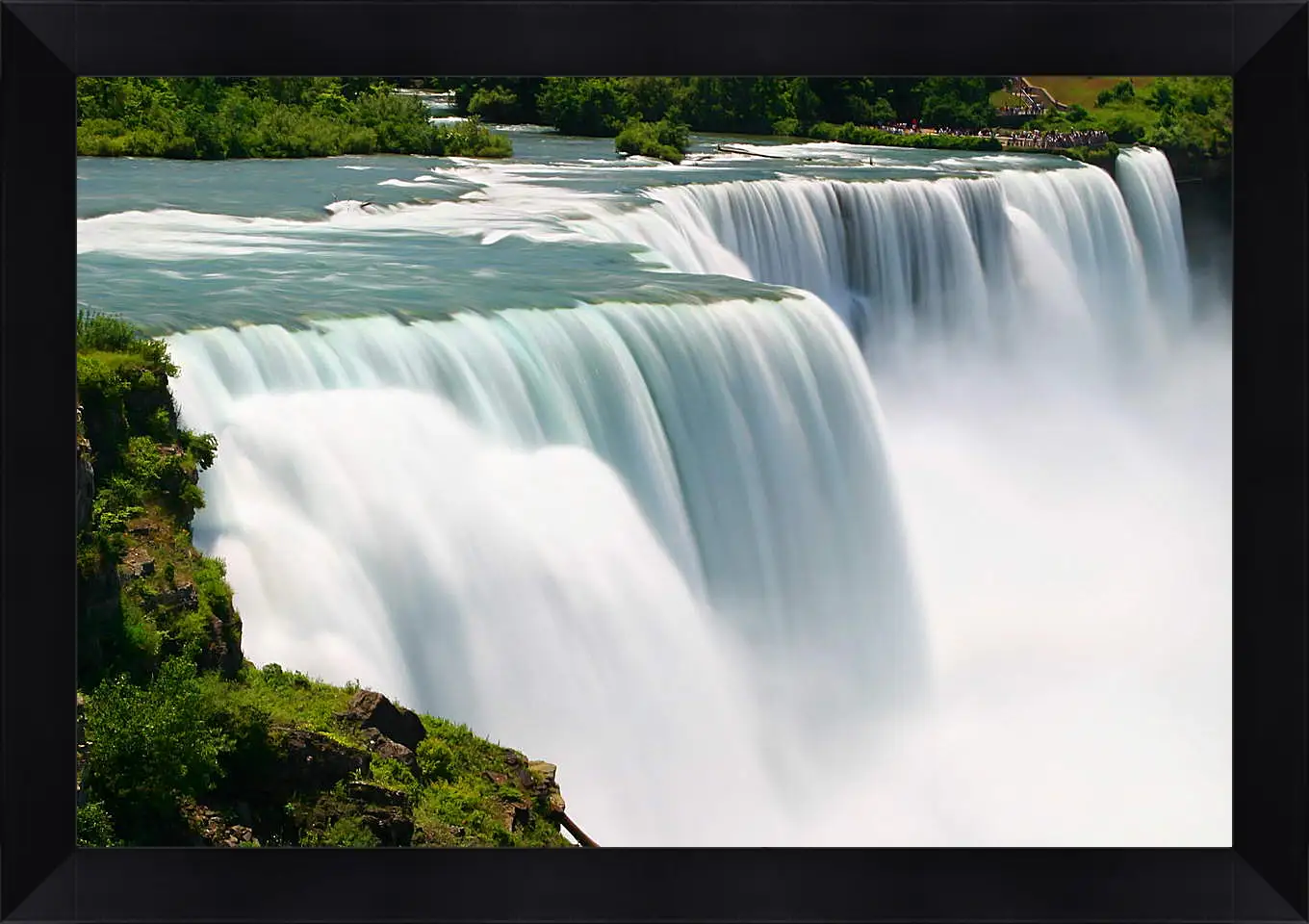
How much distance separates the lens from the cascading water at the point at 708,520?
7.72 m

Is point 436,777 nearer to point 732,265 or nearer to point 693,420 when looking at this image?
point 693,420

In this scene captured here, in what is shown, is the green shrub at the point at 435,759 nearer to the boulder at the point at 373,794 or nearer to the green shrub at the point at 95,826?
the boulder at the point at 373,794

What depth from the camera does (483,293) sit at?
9406mm

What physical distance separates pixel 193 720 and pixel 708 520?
10.6ft

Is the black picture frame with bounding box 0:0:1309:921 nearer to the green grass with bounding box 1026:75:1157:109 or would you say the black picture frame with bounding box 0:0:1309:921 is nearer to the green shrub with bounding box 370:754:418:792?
the green shrub with bounding box 370:754:418:792

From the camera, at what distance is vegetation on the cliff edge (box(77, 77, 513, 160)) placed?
11.8 m

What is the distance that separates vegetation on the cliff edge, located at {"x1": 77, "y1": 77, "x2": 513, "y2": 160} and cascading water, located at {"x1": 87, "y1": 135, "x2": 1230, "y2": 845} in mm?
810

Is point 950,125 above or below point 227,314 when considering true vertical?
above

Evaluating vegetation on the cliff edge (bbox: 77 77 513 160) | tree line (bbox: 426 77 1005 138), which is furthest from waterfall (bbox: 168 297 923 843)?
tree line (bbox: 426 77 1005 138)

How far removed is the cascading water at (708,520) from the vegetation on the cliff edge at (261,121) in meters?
0.81

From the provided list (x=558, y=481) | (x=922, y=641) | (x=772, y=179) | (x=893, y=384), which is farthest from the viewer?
(x=893, y=384)

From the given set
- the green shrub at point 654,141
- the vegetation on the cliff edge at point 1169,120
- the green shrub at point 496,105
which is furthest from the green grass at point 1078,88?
the green shrub at point 496,105
